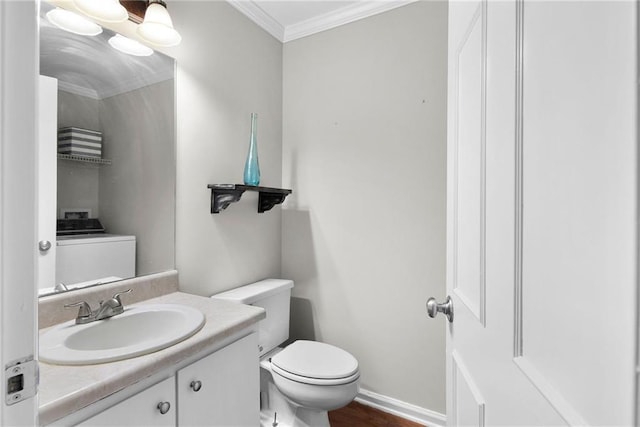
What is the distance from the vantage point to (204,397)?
104cm

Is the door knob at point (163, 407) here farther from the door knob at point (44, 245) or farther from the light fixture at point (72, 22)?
the light fixture at point (72, 22)

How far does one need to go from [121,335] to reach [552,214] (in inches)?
52.8

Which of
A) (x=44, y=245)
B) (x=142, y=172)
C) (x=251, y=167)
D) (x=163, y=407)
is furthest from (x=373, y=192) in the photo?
(x=44, y=245)

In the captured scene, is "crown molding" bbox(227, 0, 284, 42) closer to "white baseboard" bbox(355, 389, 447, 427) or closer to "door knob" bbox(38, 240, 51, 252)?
"door knob" bbox(38, 240, 51, 252)

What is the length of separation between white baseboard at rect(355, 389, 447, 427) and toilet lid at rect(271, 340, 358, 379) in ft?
1.62

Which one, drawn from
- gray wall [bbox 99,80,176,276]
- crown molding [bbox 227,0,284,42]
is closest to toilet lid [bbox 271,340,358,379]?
gray wall [bbox 99,80,176,276]

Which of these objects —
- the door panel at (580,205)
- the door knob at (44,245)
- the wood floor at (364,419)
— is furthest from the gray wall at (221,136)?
the door panel at (580,205)

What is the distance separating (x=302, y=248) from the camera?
2148mm

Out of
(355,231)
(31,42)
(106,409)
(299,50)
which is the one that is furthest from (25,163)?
(299,50)

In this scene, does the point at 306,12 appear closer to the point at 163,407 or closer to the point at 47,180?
the point at 47,180

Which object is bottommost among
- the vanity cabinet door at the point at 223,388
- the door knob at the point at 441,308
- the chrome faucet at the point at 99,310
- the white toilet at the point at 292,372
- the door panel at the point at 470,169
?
the white toilet at the point at 292,372

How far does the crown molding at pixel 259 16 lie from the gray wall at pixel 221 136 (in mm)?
33

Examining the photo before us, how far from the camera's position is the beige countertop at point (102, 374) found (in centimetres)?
69

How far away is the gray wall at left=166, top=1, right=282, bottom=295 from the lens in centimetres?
156
